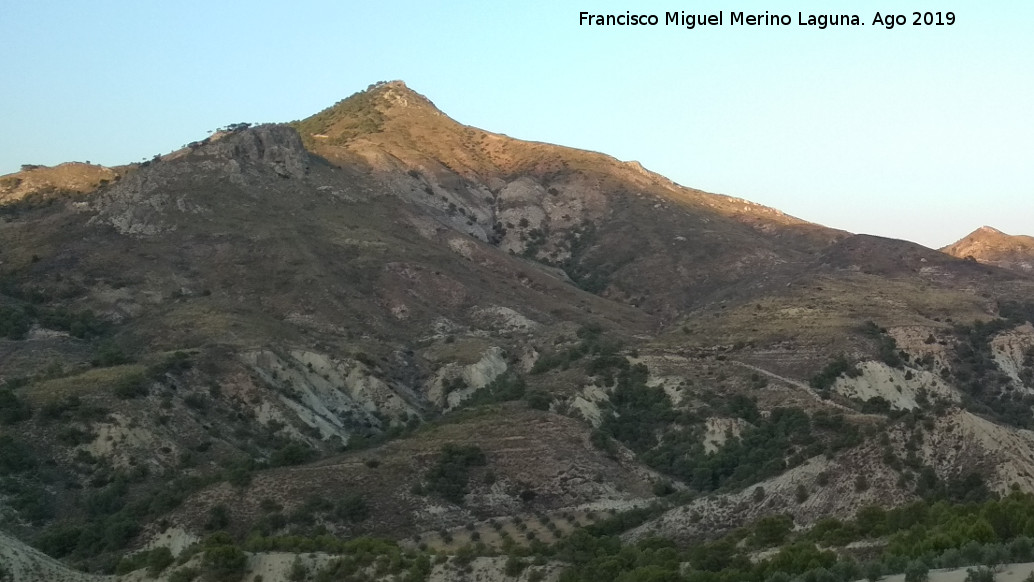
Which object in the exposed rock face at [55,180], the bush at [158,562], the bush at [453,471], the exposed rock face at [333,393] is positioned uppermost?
the exposed rock face at [55,180]

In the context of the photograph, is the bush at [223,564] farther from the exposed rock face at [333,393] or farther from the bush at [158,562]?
the exposed rock face at [333,393]

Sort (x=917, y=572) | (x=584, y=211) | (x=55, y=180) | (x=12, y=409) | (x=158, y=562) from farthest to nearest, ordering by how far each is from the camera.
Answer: (x=584, y=211), (x=55, y=180), (x=12, y=409), (x=158, y=562), (x=917, y=572)

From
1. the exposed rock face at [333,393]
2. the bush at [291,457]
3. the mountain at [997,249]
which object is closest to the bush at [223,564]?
the bush at [291,457]

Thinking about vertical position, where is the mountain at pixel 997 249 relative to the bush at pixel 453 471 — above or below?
above

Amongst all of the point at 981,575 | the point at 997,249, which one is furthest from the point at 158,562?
the point at 997,249

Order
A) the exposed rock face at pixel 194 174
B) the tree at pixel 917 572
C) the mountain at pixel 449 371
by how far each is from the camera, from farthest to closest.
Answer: the exposed rock face at pixel 194 174
the mountain at pixel 449 371
the tree at pixel 917 572

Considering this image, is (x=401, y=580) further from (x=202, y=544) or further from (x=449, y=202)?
(x=449, y=202)

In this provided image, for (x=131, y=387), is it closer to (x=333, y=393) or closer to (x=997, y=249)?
(x=333, y=393)
